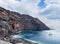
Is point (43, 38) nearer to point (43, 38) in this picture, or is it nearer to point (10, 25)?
point (43, 38)

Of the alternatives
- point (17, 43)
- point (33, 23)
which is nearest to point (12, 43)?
point (17, 43)

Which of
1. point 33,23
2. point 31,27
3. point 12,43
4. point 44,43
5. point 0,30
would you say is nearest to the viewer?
point 12,43

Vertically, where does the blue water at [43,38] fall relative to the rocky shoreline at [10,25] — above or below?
below

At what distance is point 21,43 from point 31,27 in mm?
122393

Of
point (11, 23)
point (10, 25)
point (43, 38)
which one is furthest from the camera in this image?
point (11, 23)

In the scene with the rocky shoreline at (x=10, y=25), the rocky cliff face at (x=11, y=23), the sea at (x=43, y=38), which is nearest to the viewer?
the rocky shoreline at (x=10, y=25)

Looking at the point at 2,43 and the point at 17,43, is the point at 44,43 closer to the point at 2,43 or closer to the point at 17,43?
the point at 17,43

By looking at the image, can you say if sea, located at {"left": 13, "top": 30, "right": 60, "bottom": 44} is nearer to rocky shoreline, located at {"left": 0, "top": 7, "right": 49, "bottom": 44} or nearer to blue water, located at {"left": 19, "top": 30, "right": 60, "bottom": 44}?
blue water, located at {"left": 19, "top": 30, "right": 60, "bottom": 44}

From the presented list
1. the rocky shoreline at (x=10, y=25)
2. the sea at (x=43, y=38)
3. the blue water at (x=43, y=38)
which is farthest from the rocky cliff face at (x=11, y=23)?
the blue water at (x=43, y=38)

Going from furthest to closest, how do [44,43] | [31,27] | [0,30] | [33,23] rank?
[33,23] < [31,27] < [0,30] < [44,43]

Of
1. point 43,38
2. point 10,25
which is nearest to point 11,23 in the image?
point 10,25

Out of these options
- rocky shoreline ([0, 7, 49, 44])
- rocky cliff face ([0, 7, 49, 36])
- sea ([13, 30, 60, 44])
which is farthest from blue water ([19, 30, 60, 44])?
rocky cliff face ([0, 7, 49, 36])

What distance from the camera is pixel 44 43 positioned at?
6500 centimetres

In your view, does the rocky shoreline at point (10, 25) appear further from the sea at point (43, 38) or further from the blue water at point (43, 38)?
the blue water at point (43, 38)
